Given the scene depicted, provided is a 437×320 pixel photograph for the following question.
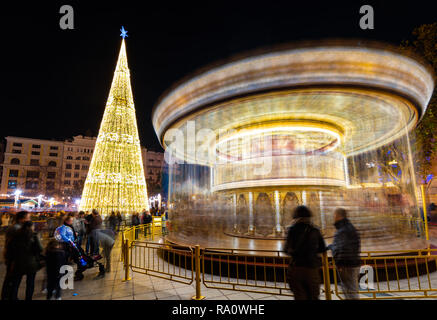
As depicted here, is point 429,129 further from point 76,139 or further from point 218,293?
point 76,139

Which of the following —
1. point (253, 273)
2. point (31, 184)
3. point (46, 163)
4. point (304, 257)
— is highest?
point (46, 163)

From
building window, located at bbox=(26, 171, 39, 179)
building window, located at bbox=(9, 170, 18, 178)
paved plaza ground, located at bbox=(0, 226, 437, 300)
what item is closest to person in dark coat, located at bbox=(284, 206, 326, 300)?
paved plaza ground, located at bbox=(0, 226, 437, 300)

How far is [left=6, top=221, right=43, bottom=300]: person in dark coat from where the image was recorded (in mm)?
4047

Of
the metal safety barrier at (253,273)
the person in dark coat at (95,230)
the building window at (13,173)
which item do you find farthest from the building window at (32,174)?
the metal safety barrier at (253,273)

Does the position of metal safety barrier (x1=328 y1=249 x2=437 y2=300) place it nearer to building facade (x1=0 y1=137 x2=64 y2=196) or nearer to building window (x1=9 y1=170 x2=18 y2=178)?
building facade (x1=0 y1=137 x2=64 y2=196)

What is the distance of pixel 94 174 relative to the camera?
17.7 metres

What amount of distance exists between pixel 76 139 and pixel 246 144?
65873 millimetres

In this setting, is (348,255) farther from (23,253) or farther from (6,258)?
(6,258)

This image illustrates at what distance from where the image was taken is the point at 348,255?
3727 mm

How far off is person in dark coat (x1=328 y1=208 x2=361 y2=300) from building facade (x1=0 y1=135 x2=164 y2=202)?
5627cm

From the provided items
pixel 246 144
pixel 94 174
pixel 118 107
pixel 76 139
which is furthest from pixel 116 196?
pixel 76 139

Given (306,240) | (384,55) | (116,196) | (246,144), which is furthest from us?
(116,196)

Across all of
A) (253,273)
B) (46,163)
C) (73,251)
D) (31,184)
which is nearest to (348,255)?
(253,273)

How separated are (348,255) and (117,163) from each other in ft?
56.3
